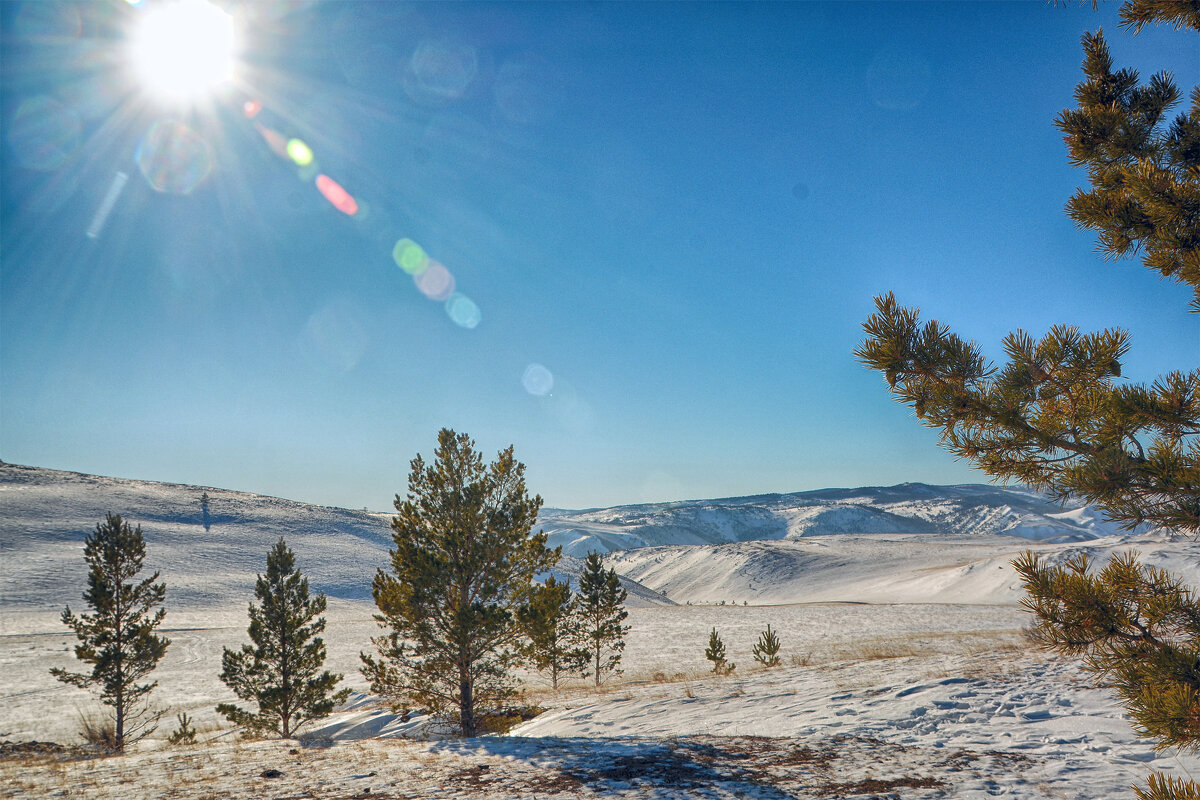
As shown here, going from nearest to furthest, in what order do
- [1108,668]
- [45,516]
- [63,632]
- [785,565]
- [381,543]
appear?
[1108,668] → [63,632] → [45,516] → [381,543] → [785,565]

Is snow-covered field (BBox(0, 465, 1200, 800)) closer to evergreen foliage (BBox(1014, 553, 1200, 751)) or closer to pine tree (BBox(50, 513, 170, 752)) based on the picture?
pine tree (BBox(50, 513, 170, 752))

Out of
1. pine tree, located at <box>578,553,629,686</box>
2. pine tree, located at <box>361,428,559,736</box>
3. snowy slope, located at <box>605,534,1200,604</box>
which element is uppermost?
pine tree, located at <box>361,428,559,736</box>

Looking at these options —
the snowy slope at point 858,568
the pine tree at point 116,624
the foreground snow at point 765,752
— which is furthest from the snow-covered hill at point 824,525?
the foreground snow at point 765,752

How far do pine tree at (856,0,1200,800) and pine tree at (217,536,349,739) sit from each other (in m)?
20.8

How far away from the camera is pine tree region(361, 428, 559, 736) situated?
12.5 m

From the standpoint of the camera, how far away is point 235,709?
18000 millimetres

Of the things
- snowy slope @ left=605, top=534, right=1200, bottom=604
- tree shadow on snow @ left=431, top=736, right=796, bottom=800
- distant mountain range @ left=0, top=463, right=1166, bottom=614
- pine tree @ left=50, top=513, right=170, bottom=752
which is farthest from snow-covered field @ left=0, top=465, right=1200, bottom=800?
snowy slope @ left=605, top=534, right=1200, bottom=604

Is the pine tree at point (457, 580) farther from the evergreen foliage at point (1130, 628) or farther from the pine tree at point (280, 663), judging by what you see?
the evergreen foliage at point (1130, 628)

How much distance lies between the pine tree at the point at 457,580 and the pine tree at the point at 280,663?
8.06 metres

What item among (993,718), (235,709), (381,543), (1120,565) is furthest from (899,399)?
(381,543)

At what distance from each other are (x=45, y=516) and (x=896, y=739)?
97.8 metres

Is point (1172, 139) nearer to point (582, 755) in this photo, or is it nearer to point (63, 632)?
point (582, 755)

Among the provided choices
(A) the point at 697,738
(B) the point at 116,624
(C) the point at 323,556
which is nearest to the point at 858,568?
(C) the point at 323,556

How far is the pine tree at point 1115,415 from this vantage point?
333 centimetres
